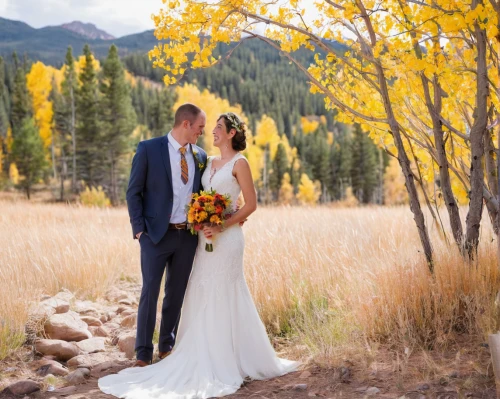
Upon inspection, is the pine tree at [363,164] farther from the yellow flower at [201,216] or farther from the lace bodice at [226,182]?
the yellow flower at [201,216]

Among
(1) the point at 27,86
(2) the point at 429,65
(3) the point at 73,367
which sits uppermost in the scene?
(1) the point at 27,86

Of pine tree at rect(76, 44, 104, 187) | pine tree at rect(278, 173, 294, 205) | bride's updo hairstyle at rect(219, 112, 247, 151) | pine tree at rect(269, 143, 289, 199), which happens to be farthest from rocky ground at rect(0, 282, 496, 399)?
pine tree at rect(269, 143, 289, 199)

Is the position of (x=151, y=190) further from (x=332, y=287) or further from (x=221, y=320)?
(x=332, y=287)

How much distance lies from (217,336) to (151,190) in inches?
50.3

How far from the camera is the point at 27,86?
172 ft

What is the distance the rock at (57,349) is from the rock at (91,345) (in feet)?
0.58

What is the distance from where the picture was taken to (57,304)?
→ 571cm

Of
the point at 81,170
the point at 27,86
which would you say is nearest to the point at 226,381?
the point at 81,170

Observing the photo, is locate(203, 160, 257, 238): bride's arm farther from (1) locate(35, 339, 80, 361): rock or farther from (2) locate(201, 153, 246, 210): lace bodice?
(1) locate(35, 339, 80, 361): rock

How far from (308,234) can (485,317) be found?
4406 millimetres

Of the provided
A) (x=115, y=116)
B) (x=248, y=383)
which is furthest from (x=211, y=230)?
(x=115, y=116)

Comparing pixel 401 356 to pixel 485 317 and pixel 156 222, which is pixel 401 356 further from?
pixel 156 222

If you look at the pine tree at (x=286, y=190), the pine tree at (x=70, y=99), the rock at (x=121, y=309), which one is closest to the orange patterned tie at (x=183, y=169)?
the rock at (x=121, y=309)

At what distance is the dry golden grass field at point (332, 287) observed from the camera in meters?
4.30
